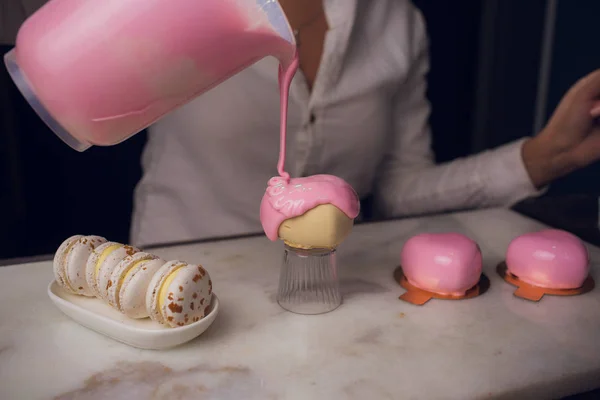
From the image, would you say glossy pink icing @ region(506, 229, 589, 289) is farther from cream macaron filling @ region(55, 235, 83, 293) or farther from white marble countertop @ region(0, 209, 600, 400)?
cream macaron filling @ region(55, 235, 83, 293)

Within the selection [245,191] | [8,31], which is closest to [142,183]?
[245,191]

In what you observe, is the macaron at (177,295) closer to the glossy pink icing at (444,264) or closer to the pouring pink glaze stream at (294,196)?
the pouring pink glaze stream at (294,196)

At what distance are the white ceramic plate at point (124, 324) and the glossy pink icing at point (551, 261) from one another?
1.15 feet

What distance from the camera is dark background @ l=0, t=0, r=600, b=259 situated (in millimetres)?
1051

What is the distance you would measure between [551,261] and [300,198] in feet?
0.98

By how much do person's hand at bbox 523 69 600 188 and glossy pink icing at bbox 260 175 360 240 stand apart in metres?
0.46

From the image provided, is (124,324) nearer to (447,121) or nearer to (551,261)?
(551,261)

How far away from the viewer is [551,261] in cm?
63

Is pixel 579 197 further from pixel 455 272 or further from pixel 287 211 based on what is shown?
pixel 287 211

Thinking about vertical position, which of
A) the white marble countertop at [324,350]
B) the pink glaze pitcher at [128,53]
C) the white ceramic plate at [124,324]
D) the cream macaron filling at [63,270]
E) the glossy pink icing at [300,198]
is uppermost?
the pink glaze pitcher at [128,53]

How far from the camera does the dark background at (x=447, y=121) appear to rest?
3.45ft

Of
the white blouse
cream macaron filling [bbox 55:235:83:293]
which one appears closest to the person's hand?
the white blouse

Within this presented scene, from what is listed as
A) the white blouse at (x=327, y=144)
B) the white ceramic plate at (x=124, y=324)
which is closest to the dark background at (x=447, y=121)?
the white blouse at (x=327, y=144)

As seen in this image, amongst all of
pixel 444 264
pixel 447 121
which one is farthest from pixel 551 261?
pixel 447 121
